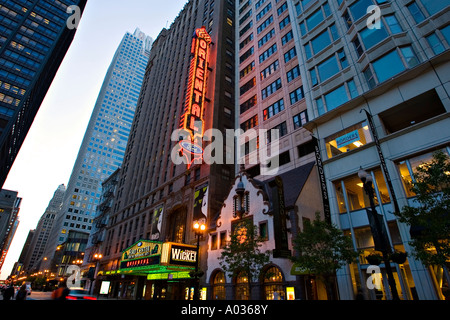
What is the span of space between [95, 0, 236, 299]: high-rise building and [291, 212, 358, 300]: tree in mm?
15843

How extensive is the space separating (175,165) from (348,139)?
Answer: 33692 millimetres

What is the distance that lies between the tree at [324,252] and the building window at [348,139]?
875 centimetres

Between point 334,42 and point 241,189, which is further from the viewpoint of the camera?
point 241,189

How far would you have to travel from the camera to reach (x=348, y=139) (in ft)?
76.4

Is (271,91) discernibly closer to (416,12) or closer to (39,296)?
(416,12)

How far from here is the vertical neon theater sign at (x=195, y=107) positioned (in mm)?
41375

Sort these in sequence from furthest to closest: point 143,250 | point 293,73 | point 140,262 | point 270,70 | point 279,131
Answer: point 270,70 < point 293,73 < point 143,250 < point 140,262 < point 279,131

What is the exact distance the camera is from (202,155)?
1660 inches

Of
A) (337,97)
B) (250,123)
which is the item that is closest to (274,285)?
(337,97)

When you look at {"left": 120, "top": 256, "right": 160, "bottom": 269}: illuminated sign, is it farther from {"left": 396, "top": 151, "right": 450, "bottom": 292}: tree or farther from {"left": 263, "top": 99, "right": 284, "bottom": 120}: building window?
{"left": 396, "top": 151, "right": 450, "bottom": 292}: tree

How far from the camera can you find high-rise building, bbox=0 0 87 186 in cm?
8119
